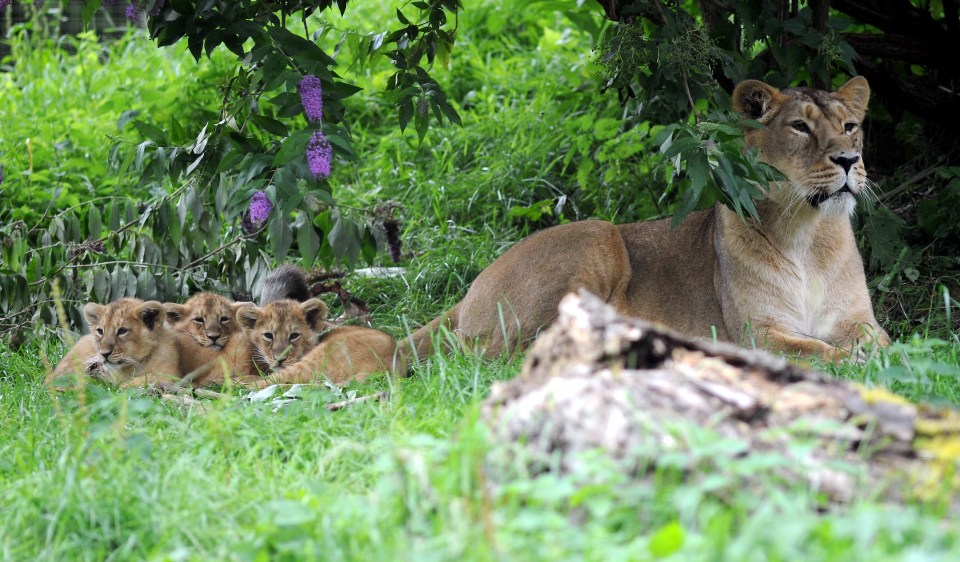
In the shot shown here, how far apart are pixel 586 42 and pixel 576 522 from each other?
6817 mm

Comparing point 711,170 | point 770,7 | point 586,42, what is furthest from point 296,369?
point 586,42

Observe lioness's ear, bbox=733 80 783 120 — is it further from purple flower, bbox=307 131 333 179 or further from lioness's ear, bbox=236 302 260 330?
lioness's ear, bbox=236 302 260 330

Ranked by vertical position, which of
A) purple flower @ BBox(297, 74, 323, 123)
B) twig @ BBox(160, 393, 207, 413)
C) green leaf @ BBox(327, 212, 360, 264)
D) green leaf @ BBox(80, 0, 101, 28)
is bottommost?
twig @ BBox(160, 393, 207, 413)

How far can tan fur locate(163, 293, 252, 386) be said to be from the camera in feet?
19.4

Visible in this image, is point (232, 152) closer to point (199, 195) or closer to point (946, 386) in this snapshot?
point (199, 195)

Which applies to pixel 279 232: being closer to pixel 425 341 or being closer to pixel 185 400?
pixel 185 400

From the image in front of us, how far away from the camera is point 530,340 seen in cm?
566

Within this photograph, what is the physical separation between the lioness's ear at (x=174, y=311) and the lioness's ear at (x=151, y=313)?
10 centimetres

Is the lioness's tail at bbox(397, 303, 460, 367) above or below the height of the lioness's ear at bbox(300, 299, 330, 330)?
below

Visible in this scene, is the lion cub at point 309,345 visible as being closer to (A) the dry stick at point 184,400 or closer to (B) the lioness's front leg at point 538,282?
(B) the lioness's front leg at point 538,282

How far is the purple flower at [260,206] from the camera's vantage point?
13.9ft

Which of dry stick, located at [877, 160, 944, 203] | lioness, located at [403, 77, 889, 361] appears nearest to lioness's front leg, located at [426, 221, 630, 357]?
lioness, located at [403, 77, 889, 361]

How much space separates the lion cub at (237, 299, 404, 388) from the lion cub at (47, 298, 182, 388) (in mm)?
460

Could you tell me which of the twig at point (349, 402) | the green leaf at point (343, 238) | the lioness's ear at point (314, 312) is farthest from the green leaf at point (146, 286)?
the twig at point (349, 402)
